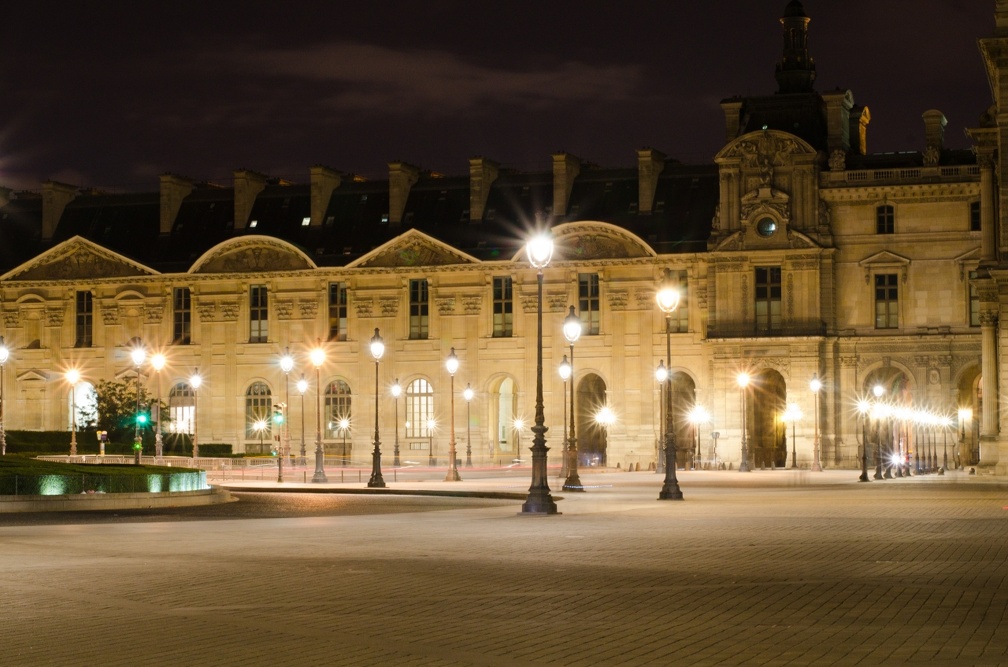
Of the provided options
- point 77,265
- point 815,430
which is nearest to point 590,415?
point 815,430

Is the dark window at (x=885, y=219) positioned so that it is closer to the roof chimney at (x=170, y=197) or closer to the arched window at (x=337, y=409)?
the arched window at (x=337, y=409)

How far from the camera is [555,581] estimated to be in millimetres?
15625

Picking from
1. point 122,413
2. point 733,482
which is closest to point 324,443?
point 122,413

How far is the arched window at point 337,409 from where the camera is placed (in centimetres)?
7450

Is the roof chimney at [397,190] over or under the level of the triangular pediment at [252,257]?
over

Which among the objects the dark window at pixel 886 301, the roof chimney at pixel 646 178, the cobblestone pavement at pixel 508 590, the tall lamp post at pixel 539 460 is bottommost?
the cobblestone pavement at pixel 508 590

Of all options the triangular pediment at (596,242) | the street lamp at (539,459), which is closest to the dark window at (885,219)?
the triangular pediment at (596,242)

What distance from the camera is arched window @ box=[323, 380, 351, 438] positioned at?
7450 centimetres

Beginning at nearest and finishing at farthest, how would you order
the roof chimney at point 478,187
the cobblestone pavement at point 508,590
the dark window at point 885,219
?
Result: the cobblestone pavement at point 508,590
the dark window at point 885,219
the roof chimney at point 478,187

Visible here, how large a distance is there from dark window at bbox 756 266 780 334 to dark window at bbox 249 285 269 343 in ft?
77.7

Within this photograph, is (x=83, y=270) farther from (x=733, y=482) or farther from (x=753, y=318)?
(x=733, y=482)

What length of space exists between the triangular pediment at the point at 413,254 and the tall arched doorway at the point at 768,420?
1389cm

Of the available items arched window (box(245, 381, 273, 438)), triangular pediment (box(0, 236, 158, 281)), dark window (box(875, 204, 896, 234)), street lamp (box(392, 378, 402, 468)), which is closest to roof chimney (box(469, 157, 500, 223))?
street lamp (box(392, 378, 402, 468))

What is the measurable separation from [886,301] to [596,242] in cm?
1266
